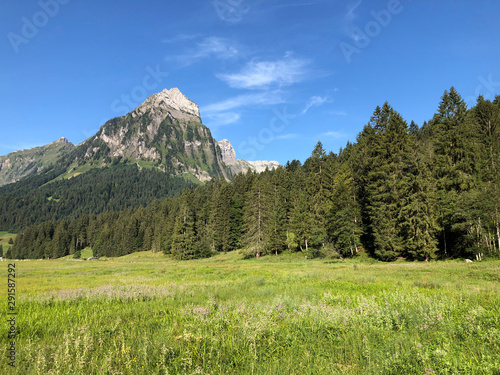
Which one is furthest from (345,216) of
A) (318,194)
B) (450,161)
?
(450,161)

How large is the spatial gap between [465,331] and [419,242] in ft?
103

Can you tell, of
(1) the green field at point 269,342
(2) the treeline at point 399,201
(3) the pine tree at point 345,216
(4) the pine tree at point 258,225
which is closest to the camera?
(1) the green field at point 269,342

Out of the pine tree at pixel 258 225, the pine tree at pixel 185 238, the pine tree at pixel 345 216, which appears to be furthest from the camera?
the pine tree at pixel 185 238

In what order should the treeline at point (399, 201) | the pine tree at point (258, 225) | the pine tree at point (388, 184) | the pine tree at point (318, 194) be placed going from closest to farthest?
1. the treeline at point (399, 201)
2. the pine tree at point (388, 184)
3. the pine tree at point (318, 194)
4. the pine tree at point (258, 225)

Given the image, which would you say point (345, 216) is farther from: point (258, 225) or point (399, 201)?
point (258, 225)

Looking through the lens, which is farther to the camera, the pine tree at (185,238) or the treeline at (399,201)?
the pine tree at (185,238)

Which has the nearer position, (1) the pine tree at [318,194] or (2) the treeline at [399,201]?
(2) the treeline at [399,201]

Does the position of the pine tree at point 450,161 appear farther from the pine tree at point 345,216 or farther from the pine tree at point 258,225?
the pine tree at point 258,225

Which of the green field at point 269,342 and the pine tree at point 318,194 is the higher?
the pine tree at point 318,194

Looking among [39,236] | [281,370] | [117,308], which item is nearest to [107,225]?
[39,236]

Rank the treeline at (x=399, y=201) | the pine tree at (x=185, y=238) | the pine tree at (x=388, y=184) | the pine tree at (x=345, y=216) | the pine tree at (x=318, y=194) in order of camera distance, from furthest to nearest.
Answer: the pine tree at (x=185, y=238) < the pine tree at (x=318, y=194) < the pine tree at (x=345, y=216) < the pine tree at (x=388, y=184) < the treeline at (x=399, y=201)

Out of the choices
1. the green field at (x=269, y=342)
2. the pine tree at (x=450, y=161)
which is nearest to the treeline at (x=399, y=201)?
the pine tree at (x=450, y=161)

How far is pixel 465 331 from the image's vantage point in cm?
547

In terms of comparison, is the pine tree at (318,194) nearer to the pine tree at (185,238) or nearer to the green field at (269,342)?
the pine tree at (185,238)
